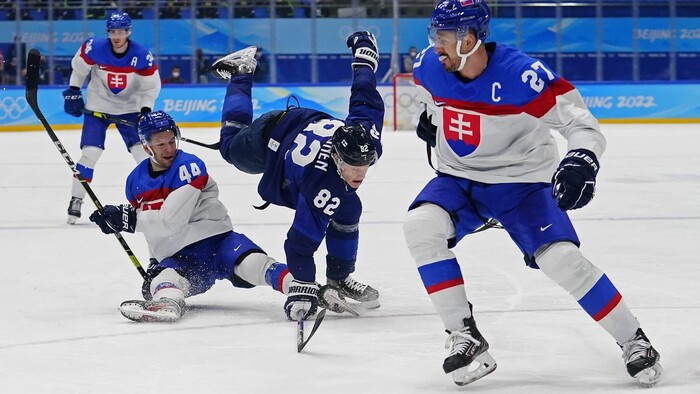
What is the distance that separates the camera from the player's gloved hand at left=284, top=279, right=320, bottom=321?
339 cm

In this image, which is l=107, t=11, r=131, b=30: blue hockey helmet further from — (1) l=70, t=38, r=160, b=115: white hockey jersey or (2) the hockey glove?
(2) the hockey glove

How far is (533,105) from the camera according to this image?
2.91 m

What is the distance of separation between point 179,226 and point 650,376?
1.76 m

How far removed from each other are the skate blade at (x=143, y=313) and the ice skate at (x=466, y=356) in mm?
1125

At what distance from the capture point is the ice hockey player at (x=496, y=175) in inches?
111

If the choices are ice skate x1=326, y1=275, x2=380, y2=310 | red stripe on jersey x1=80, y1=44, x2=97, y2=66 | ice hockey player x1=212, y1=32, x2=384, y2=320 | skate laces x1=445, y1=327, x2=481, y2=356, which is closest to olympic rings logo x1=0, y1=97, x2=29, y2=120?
red stripe on jersey x1=80, y1=44, x2=97, y2=66

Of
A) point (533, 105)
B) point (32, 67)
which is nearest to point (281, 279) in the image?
point (533, 105)

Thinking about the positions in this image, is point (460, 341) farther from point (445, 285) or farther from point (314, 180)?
point (314, 180)

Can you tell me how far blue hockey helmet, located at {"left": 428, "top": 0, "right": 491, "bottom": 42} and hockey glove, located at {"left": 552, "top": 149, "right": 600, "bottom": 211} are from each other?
1.48ft

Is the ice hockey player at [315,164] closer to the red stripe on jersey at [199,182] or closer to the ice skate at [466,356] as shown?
the red stripe on jersey at [199,182]

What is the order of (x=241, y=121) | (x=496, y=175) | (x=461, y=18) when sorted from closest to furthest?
(x=461, y=18) → (x=496, y=175) → (x=241, y=121)

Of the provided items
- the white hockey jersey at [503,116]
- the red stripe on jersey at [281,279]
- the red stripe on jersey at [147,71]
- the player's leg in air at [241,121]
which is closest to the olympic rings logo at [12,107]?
the red stripe on jersey at [147,71]

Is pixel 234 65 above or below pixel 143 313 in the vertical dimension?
above

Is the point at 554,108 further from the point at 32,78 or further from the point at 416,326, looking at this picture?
the point at 32,78
